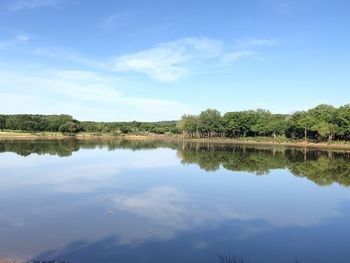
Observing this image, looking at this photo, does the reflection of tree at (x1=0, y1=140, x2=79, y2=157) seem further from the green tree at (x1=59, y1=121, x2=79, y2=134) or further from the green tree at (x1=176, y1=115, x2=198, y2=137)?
the green tree at (x1=176, y1=115, x2=198, y2=137)

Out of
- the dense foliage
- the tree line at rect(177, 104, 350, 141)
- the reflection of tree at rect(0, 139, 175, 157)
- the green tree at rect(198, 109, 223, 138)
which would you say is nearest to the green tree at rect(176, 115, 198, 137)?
the tree line at rect(177, 104, 350, 141)

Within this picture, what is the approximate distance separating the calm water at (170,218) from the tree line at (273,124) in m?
59.5

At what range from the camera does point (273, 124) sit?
109000mm

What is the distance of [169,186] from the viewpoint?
28.5m

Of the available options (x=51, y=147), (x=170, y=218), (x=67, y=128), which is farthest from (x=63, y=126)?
(x=170, y=218)

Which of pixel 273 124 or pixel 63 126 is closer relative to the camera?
pixel 273 124

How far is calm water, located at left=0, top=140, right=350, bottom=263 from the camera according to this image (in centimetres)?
1350

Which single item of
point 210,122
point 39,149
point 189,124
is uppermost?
point 210,122

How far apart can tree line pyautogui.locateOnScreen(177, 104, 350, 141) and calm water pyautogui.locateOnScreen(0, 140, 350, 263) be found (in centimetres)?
5948

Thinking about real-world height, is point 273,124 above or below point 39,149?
above

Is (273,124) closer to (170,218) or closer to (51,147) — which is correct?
(51,147)

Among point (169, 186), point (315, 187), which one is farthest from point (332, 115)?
point (169, 186)

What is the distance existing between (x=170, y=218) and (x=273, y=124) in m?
95.2

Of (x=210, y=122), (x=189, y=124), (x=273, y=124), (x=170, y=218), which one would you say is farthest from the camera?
(x=189, y=124)
